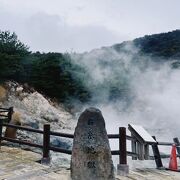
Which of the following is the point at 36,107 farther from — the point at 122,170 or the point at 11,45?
the point at 122,170

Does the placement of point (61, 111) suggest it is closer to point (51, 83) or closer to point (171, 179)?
point (51, 83)

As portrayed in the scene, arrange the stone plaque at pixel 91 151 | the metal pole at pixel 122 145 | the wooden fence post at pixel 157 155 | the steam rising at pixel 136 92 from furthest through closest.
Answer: the steam rising at pixel 136 92, the wooden fence post at pixel 157 155, the metal pole at pixel 122 145, the stone plaque at pixel 91 151

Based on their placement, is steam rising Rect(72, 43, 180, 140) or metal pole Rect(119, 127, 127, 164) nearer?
metal pole Rect(119, 127, 127, 164)

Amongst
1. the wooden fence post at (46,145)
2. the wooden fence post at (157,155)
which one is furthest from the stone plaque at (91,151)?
the wooden fence post at (157,155)

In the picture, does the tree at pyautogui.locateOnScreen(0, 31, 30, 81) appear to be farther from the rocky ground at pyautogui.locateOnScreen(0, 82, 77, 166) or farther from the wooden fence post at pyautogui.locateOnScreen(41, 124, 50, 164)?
the wooden fence post at pyautogui.locateOnScreen(41, 124, 50, 164)

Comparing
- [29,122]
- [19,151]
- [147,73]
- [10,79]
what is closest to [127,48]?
[147,73]

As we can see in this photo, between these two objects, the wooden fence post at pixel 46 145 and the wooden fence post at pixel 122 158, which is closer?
the wooden fence post at pixel 122 158

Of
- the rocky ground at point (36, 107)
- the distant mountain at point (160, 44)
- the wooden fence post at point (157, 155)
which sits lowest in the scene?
the wooden fence post at point (157, 155)

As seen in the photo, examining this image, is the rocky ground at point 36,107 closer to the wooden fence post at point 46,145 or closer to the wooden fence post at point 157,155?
the wooden fence post at point 157,155

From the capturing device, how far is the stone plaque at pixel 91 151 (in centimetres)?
538

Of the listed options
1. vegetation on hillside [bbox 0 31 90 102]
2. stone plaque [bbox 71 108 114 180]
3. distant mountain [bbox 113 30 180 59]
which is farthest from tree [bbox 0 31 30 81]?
distant mountain [bbox 113 30 180 59]

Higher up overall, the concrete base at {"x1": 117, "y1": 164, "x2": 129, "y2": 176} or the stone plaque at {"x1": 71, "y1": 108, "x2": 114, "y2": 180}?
the stone plaque at {"x1": 71, "y1": 108, "x2": 114, "y2": 180}

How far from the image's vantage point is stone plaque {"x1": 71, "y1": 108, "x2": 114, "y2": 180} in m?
5.38

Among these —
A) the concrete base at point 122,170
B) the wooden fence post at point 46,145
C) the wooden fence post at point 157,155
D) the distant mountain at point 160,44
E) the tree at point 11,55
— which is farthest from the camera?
the distant mountain at point 160,44
